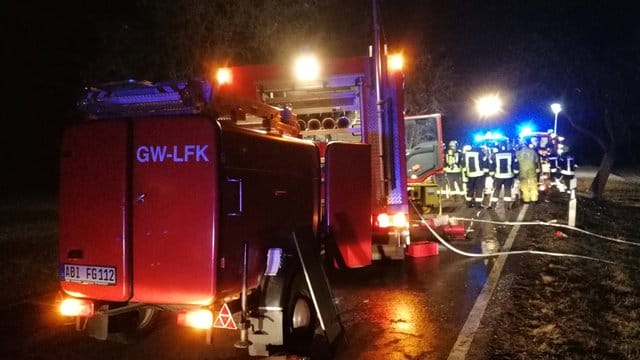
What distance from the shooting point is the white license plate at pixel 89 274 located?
4.32 m

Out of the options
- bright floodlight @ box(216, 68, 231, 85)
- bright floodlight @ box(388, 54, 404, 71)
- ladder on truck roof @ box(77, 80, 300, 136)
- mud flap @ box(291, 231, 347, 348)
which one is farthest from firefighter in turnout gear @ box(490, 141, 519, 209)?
ladder on truck roof @ box(77, 80, 300, 136)

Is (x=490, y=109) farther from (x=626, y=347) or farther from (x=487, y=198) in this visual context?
(x=626, y=347)

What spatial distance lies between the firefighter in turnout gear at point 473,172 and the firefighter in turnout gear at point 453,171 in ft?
0.82

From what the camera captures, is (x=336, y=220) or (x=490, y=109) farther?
(x=490, y=109)

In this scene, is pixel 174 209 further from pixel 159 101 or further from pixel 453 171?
pixel 453 171

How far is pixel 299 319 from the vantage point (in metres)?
5.14

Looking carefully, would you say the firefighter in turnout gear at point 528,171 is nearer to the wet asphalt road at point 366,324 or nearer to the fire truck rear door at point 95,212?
the wet asphalt road at point 366,324

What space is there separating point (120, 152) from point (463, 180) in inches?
498

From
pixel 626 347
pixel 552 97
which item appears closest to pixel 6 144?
pixel 552 97

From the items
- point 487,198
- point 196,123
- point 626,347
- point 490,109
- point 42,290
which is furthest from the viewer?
point 490,109

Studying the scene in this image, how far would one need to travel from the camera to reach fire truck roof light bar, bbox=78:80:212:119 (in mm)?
4332

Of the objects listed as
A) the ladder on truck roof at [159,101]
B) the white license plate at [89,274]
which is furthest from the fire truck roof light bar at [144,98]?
the white license plate at [89,274]

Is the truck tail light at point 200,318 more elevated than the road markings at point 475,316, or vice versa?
the truck tail light at point 200,318

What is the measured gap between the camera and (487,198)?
15.4 meters
